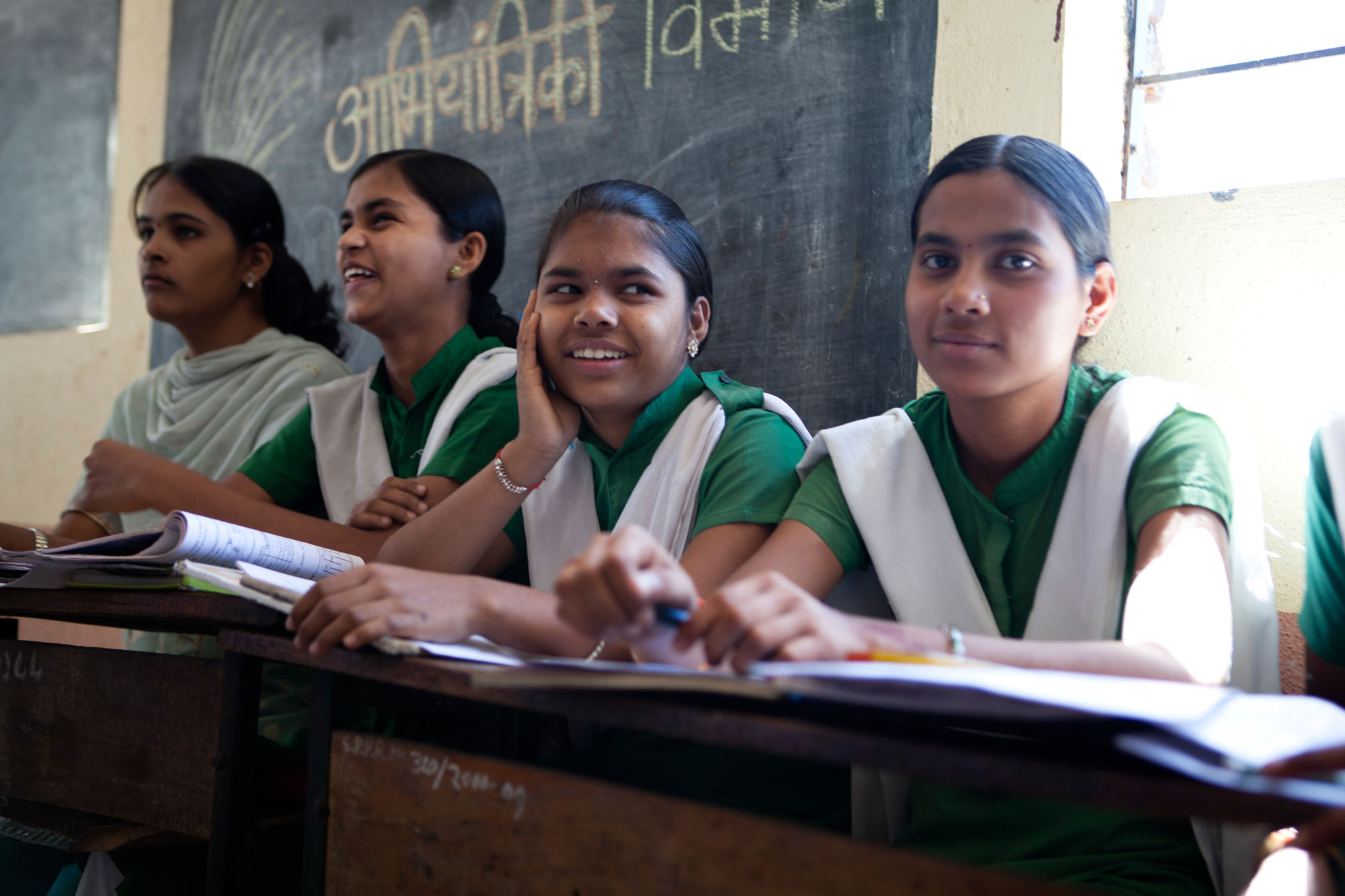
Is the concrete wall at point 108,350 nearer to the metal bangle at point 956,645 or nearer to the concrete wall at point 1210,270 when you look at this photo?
the concrete wall at point 1210,270

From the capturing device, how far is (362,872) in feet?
3.26

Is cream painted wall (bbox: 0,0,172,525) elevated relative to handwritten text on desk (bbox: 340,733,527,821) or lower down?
elevated

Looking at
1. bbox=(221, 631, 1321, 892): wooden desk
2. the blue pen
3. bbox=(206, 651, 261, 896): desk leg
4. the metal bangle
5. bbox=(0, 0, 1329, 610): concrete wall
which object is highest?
bbox=(0, 0, 1329, 610): concrete wall

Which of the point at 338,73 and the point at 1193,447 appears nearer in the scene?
the point at 1193,447

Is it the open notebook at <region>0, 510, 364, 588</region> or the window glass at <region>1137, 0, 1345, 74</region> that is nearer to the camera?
the open notebook at <region>0, 510, 364, 588</region>

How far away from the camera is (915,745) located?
0.65 m

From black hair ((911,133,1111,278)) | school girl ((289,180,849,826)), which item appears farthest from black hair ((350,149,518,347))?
black hair ((911,133,1111,278))

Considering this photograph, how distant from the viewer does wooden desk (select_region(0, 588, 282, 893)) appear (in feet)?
3.79

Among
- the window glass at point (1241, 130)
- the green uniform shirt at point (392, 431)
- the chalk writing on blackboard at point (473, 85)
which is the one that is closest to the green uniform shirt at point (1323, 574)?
the window glass at point (1241, 130)

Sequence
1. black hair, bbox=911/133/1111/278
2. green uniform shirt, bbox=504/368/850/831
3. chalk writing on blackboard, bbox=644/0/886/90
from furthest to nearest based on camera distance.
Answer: chalk writing on blackboard, bbox=644/0/886/90 → green uniform shirt, bbox=504/368/850/831 → black hair, bbox=911/133/1111/278

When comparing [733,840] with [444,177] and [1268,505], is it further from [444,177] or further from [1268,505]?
[444,177]

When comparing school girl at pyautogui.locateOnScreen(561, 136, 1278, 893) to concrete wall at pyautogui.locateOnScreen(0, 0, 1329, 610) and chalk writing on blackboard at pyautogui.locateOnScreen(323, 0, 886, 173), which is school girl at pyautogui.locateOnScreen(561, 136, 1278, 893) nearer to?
concrete wall at pyautogui.locateOnScreen(0, 0, 1329, 610)

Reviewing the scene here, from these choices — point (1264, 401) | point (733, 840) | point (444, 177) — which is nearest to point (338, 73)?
point (444, 177)

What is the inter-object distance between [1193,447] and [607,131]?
162cm
